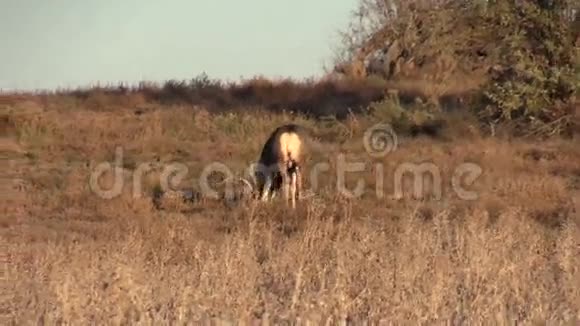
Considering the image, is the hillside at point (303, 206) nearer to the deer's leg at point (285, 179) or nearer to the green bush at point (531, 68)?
the green bush at point (531, 68)

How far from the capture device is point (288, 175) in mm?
15805

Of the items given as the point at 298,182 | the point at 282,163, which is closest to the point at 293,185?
the point at 298,182

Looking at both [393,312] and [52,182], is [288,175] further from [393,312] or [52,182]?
[393,312]

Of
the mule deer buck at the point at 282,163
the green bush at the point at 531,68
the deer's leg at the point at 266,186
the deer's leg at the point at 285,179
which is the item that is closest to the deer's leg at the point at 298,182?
the mule deer buck at the point at 282,163

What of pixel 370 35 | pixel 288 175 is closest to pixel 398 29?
pixel 370 35

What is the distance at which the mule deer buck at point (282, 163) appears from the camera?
15357mm

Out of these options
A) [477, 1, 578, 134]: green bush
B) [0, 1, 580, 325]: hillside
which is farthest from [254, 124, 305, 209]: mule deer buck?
[477, 1, 578, 134]: green bush

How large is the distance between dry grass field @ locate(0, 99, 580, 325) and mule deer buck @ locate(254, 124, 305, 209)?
16.5 inches

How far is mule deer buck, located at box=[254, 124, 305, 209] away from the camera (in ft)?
50.4

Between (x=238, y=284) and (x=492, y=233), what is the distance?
243 cm

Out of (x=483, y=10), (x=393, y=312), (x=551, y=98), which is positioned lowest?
(x=393, y=312)

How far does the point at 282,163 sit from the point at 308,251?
8.12 m

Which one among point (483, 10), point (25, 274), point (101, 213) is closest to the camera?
point (25, 274)

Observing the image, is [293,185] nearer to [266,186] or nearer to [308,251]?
[266,186]
